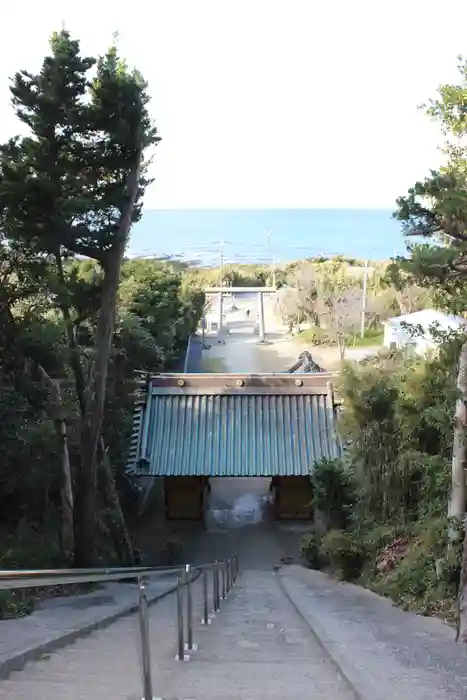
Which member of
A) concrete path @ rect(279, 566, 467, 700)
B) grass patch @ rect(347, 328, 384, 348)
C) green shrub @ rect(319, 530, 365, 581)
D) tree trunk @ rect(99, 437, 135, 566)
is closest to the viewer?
concrete path @ rect(279, 566, 467, 700)

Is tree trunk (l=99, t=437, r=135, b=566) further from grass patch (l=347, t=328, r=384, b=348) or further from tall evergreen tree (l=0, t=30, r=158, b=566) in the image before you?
grass patch (l=347, t=328, r=384, b=348)

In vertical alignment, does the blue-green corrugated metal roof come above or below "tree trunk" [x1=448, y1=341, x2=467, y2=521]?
below

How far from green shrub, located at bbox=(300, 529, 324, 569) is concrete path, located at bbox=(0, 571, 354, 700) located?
6.07 metres

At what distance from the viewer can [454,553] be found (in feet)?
24.2

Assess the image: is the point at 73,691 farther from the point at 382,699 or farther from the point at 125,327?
the point at 125,327

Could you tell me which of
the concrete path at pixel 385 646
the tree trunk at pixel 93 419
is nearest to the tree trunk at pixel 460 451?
the concrete path at pixel 385 646

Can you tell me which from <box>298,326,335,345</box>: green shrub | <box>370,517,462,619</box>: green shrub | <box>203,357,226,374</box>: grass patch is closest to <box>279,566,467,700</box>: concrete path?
<box>370,517,462,619</box>: green shrub

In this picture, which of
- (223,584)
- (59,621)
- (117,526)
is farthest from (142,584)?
(117,526)

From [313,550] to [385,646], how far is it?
22.4 feet

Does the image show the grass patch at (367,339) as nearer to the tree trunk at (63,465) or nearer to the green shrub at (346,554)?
the green shrub at (346,554)

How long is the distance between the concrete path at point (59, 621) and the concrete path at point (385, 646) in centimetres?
166

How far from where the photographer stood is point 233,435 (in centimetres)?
1480

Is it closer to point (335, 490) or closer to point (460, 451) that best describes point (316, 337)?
point (335, 490)

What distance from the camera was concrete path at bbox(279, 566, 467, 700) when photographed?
12.6 feet
